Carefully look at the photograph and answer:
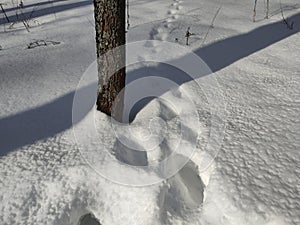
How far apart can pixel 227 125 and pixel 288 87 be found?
0.71 meters

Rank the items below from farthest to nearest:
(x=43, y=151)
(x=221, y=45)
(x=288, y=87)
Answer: (x=221, y=45) → (x=288, y=87) → (x=43, y=151)

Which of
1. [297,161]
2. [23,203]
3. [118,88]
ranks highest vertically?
[118,88]

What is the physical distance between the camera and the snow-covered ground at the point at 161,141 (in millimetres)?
1385

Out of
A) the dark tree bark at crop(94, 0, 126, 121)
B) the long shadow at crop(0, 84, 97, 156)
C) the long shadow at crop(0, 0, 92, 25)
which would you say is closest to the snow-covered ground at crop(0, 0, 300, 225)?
the long shadow at crop(0, 84, 97, 156)

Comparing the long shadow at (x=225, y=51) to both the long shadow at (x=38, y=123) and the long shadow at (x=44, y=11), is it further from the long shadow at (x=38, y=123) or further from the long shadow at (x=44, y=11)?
the long shadow at (x=44, y=11)

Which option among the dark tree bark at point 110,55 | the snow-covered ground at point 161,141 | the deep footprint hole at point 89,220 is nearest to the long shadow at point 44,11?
the snow-covered ground at point 161,141

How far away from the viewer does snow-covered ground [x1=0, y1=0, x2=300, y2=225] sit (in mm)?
1385

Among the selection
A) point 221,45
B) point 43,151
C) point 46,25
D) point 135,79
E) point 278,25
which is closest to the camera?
point 43,151

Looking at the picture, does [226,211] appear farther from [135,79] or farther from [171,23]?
[171,23]

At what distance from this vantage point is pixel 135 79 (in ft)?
7.78

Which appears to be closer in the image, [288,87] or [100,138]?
[100,138]

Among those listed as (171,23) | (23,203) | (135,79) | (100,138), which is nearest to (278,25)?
(171,23)

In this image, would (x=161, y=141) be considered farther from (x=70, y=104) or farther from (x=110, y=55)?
(x=70, y=104)

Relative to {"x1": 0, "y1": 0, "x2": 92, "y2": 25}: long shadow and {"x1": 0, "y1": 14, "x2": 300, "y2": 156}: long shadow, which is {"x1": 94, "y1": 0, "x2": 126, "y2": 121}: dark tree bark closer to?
{"x1": 0, "y1": 14, "x2": 300, "y2": 156}: long shadow
